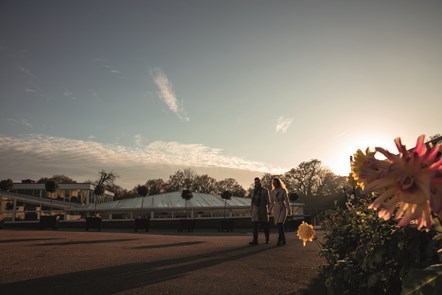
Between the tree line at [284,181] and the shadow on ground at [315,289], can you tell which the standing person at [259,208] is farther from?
the tree line at [284,181]

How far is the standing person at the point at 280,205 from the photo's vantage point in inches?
365

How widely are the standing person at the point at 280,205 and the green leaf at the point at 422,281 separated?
8.28 meters

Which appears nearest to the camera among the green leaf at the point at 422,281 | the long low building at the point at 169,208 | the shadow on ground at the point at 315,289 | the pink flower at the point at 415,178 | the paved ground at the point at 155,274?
the pink flower at the point at 415,178

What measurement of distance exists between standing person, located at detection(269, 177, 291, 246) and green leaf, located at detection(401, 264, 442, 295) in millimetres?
8278

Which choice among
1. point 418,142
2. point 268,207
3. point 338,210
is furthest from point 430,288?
point 268,207

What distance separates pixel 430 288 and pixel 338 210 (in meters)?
3.70

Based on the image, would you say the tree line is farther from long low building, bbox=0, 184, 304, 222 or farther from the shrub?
the shrub

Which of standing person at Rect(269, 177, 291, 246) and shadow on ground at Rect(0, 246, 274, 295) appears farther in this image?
standing person at Rect(269, 177, 291, 246)

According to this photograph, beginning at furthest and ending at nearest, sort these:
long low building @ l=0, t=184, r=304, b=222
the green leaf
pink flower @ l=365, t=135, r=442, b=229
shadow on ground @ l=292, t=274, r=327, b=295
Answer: long low building @ l=0, t=184, r=304, b=222 < shadow on ground @ l=292, t=274, r=327, b=295 < the green leaf < pink flower @ l=365, t=135, r=442, b=229

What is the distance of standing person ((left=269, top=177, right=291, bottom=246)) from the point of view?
30.4ft

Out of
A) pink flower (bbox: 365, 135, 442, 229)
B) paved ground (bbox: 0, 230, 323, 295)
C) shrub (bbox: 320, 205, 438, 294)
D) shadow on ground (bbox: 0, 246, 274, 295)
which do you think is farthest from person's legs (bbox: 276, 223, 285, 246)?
pink flower (bbox: 365, 135, 442, 229)

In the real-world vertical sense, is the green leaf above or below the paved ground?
above

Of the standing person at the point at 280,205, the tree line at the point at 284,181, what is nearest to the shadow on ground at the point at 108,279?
the standing person at the point at 280,205

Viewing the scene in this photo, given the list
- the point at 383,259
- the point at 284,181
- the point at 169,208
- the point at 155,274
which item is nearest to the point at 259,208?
the point at 155,274
